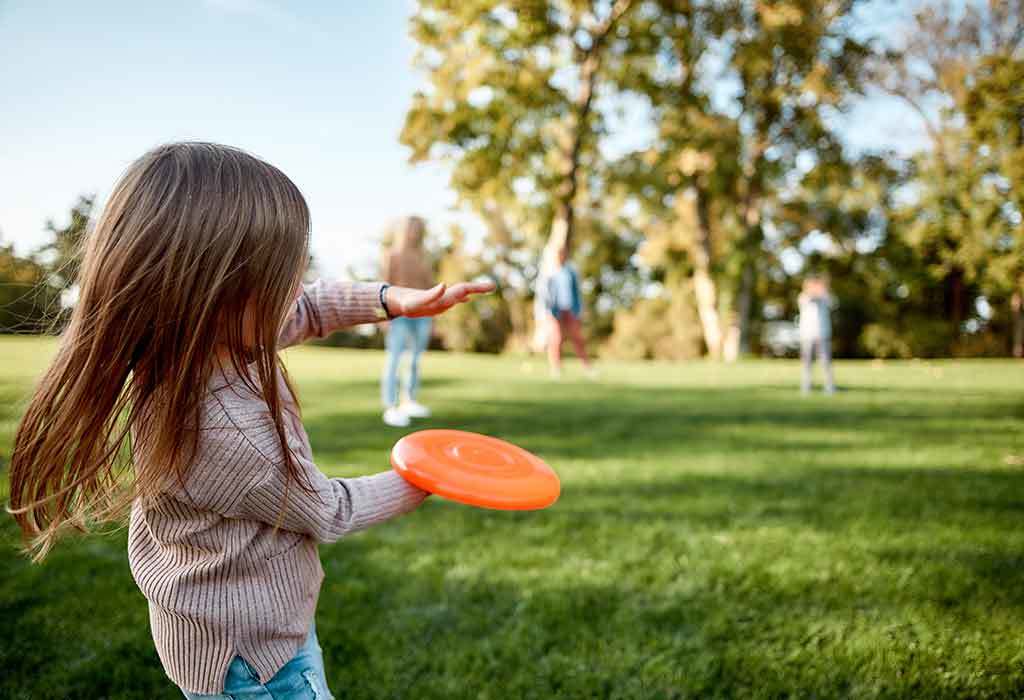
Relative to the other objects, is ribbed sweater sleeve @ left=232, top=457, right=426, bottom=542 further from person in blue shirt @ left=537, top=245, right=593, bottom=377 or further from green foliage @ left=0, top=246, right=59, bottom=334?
person in blue shirt @ left=537, top=245, right=593, bottom=377

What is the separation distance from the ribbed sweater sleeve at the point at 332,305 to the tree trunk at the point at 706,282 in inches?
1002

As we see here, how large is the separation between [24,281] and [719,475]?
4310 mm

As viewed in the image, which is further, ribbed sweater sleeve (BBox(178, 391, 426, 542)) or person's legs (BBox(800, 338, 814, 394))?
person's legs (BBox(800, 338, 814, 394))

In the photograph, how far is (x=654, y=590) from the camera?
118 inches

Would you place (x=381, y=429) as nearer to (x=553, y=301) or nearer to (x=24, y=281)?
(x=24, y=281)

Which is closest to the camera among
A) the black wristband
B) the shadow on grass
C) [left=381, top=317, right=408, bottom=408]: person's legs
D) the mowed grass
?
the black wristband

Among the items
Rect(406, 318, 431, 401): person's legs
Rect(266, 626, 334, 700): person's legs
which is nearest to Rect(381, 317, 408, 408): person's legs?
Rect(406, 318, 431, 401): person's legs

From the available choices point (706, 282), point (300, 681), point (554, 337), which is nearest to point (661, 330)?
point (706, 282)

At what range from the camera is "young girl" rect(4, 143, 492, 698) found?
1.21 metres

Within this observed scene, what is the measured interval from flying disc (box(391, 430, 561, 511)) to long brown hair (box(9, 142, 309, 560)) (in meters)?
0.23

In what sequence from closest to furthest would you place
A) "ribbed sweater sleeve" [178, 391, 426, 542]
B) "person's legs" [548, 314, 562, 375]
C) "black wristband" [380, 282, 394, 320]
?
"ribbed sweater sleeve" [178, 391, 426, 542] → "black wristband" [380, 282, 394, 320] → "person's legs" [548, 314, 562, 375]

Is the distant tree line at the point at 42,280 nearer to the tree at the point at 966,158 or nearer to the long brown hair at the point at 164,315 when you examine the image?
the long brown hair at the point at 164,315

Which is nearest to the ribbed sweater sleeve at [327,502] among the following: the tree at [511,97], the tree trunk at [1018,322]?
the tree at [511,97]

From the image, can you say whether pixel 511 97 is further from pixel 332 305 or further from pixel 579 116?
pixel 332 305
